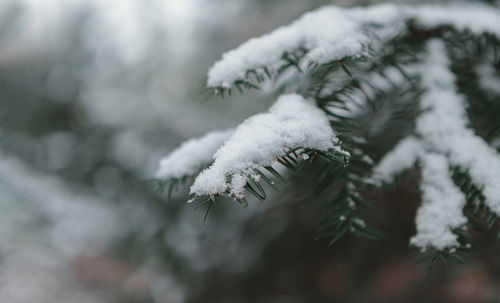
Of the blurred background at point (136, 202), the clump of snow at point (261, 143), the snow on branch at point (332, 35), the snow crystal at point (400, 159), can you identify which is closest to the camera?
the clump of snow at point (261, 143)

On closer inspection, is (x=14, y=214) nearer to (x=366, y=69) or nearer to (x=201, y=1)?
(x=201, y=1)

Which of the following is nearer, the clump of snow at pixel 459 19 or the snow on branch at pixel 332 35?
the snow on branch at pixel 332 35

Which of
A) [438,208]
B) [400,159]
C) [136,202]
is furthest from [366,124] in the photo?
[136,202]

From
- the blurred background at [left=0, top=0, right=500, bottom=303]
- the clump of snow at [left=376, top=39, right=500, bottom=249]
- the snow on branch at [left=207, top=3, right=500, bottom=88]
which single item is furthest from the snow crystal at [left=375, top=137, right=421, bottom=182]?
the blurred background at [left=0, top=0, right=500, bottom=303]

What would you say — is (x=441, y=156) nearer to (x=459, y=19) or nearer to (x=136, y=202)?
(x=459, y=19)

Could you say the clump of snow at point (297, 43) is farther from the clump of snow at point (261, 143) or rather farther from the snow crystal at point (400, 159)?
the snow crystal at point (400, 159)

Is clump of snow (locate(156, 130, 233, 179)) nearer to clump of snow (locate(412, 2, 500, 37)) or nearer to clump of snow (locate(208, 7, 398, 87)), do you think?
clump of snow (locate(208, 7, 398, 87))

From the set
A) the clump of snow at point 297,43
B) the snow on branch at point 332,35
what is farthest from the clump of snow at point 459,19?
the clump of snow at point 297,43

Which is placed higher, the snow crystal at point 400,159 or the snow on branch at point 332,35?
the snow on branch at point 332,35
